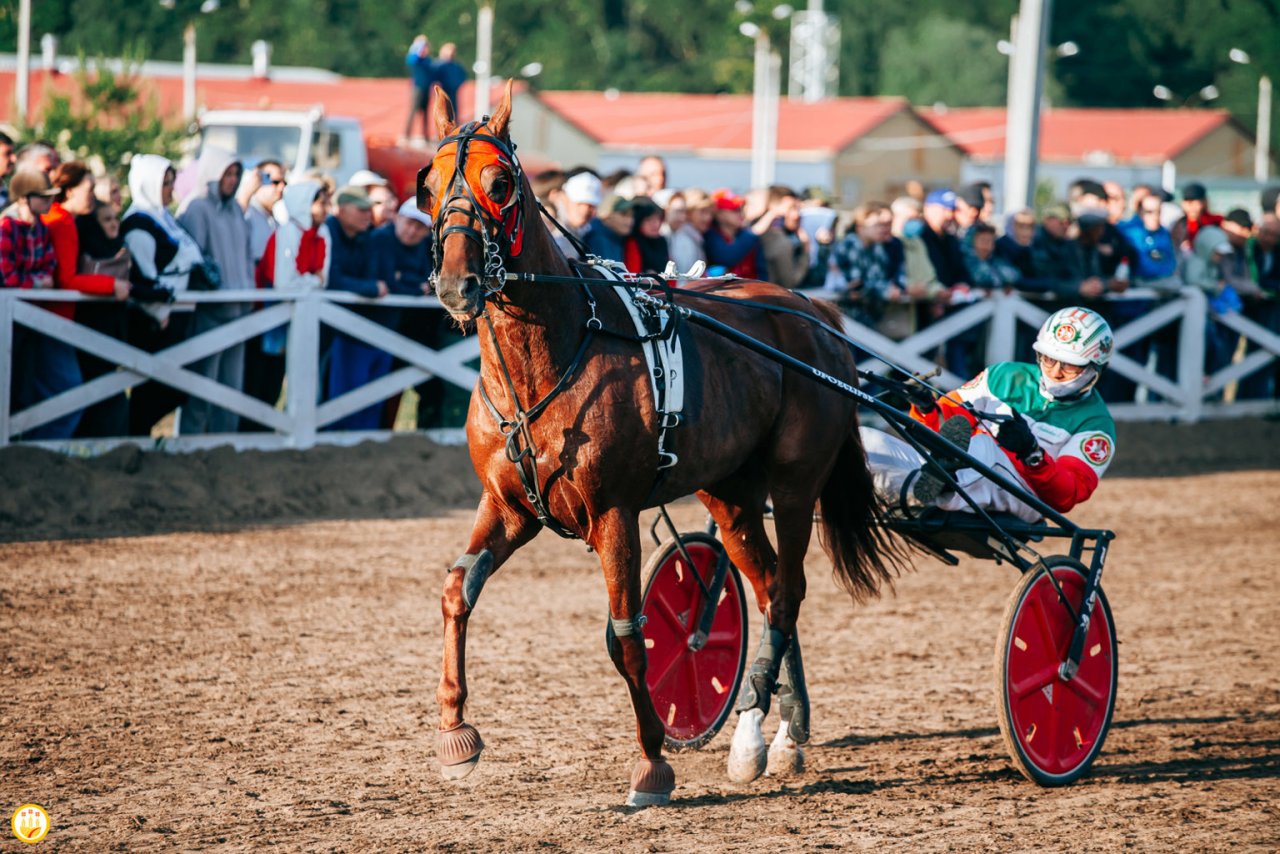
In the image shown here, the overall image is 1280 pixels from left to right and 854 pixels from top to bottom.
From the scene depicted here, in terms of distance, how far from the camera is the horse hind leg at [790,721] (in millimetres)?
5473

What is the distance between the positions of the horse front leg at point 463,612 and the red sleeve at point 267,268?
Result: 571 centimetres

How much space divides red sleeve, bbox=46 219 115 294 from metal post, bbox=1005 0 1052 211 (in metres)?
8.79

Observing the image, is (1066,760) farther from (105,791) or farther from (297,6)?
(297,6)

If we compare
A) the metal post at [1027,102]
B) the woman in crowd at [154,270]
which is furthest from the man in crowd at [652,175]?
the woman in crowd at [154,270]

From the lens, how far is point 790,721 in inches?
219

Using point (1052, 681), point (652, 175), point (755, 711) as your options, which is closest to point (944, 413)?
point (1052, 681)

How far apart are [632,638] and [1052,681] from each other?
5.37ft

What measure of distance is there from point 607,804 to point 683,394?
4.28 feet

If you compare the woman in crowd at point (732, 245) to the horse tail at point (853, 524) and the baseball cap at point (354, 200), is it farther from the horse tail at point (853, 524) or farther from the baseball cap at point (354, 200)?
the horse tail at point (853, 524)

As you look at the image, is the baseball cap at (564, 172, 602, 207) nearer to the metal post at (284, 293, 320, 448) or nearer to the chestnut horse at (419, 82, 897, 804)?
the metal post at (284, 293, 320, 448)

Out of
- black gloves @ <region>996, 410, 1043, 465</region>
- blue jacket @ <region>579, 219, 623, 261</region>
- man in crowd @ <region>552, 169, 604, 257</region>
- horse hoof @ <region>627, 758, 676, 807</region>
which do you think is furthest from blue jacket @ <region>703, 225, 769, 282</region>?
horse hoof @ <region>627, 758, 676, 807</region>

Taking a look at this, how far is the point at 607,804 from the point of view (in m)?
4.95

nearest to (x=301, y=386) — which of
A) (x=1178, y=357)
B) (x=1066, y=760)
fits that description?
(x=1066, y=760)

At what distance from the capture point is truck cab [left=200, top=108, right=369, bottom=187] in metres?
19.1
